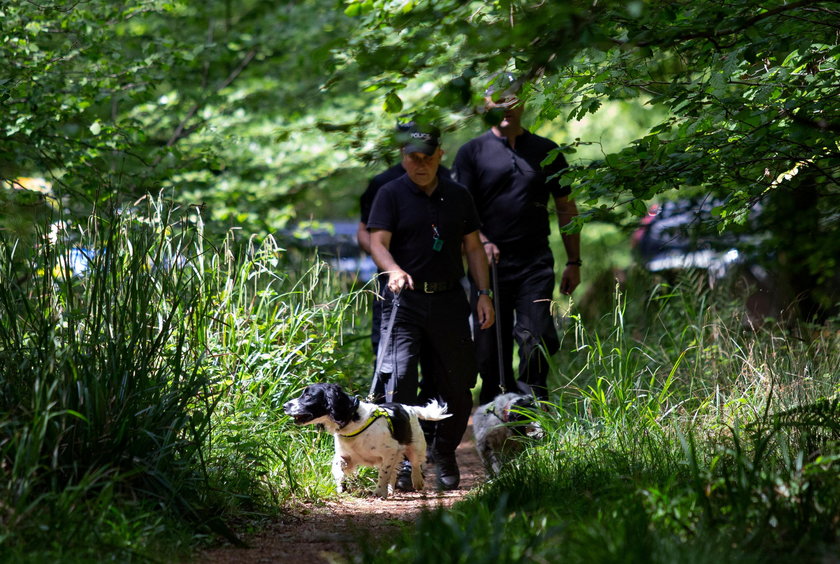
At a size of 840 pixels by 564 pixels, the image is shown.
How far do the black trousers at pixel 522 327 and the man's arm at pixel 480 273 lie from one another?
9.2 inches

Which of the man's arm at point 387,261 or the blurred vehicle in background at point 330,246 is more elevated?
the blurred vehicle in background at point 330,246

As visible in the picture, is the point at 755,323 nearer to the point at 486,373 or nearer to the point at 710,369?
the point at 710,369

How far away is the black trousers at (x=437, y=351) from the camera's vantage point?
6.41 meters

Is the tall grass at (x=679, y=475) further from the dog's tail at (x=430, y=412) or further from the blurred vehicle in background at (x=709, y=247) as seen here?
the blurred vehicle in background at (x=709, y=247)

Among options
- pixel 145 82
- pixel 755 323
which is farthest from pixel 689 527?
pixel 145 82

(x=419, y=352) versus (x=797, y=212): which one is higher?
(x=797, y=212)

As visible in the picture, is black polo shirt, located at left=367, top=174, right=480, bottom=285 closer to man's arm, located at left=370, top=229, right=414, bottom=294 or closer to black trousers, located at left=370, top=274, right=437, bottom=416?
man's arm, located at left=370, top=229, right=414, bottom=294

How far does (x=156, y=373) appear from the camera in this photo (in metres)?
5.32

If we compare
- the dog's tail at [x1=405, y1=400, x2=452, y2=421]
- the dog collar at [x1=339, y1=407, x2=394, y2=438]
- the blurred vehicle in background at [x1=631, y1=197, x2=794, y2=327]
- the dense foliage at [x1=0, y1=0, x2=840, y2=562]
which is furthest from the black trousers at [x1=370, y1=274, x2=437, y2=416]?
the blurred vehicle in background at [x1=631, y1=197, x2=794, y2=327]

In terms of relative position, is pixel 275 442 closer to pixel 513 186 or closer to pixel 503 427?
pixel 503 427

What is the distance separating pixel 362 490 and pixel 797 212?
456 centimetres

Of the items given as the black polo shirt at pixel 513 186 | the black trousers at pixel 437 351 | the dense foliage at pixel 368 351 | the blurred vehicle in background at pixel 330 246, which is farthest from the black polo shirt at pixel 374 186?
the black trousers at pixel 437 351

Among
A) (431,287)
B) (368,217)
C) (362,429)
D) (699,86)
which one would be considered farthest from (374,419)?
(699,86)

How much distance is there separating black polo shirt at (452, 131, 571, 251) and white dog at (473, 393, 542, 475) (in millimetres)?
1331
